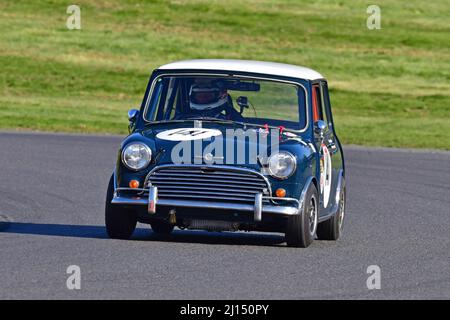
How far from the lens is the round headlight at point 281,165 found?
36.6 feet

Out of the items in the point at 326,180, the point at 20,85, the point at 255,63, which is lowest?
the point at 20,85

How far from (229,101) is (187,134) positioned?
0.87 m

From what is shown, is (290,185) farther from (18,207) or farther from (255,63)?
(18,207)

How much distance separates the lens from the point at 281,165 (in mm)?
11180

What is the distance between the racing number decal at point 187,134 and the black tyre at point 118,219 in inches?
25.7

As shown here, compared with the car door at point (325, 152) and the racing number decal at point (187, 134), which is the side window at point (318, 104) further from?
the racing number decal at point (187, 134)

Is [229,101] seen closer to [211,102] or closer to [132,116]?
[211,102]

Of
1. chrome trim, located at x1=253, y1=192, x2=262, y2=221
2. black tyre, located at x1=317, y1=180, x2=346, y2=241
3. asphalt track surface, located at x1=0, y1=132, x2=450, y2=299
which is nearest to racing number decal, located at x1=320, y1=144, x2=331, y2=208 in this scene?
black tyre, located at x1=317, y1=180, x2=346, y2=241

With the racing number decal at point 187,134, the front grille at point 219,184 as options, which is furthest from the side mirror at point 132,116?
the front grille at point 219,184

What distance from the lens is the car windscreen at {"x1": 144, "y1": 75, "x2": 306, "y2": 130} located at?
12133 millimetres

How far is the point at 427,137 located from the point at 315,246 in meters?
19.4

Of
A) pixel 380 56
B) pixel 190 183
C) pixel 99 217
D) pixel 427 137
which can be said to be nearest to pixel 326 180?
pixel 190 183

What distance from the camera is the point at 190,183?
36.7 ft

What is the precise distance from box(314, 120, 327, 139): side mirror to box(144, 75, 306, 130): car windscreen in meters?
0.13
